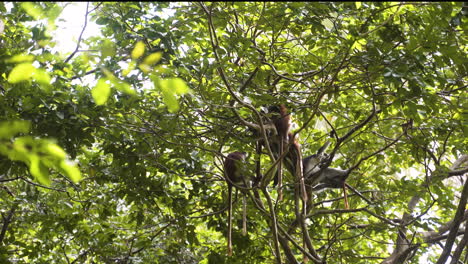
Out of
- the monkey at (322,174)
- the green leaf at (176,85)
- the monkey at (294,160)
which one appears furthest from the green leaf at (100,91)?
the monkey at (322,174)

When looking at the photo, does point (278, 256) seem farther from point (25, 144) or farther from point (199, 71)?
point (25, 144)

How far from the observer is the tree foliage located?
2.69 m

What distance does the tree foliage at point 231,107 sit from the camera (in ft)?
8.82

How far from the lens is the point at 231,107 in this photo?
290cm

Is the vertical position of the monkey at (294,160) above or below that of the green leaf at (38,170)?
above

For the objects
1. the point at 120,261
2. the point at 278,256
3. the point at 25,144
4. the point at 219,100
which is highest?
the point at 219,100

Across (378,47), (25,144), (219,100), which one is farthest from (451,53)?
(25,144)

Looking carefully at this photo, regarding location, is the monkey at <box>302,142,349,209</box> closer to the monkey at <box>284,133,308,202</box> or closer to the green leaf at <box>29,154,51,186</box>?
the monkey at <box>284,133,308,202</box>

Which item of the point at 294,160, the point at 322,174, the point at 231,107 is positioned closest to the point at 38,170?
the point at 231,107

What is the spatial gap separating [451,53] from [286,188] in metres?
1.92

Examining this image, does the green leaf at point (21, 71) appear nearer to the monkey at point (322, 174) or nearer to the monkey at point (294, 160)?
the monkey at point (294, 160)

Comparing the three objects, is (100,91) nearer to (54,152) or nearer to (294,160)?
(54,152)

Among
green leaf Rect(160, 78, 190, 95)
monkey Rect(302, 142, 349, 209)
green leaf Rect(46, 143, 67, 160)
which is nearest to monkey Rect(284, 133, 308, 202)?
monkey Rect(302, 142, 349, 209)

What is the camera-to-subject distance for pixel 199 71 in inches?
118
